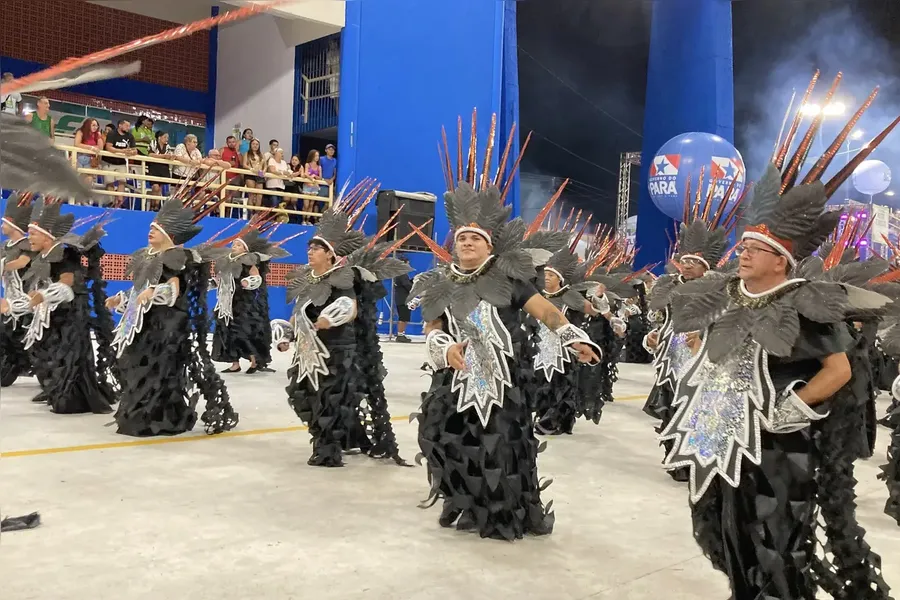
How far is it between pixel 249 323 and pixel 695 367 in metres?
6.70

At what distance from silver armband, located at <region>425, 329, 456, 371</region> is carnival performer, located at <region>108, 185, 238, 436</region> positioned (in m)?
2.26

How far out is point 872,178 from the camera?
1438 cm

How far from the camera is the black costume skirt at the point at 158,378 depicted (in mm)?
5047

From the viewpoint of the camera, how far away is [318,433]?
4688mm

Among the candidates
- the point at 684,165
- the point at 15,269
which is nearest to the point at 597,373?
the point at 15,269

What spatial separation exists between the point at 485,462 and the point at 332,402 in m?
1.50

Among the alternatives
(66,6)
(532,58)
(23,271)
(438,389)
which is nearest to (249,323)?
(23,271)

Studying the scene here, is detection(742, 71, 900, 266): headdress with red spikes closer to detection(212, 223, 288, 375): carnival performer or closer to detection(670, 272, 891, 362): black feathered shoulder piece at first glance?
detection(670, 272, 891, 362): black feathered shoulder piece

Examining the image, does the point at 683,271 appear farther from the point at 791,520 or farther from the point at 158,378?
the point at 158,378

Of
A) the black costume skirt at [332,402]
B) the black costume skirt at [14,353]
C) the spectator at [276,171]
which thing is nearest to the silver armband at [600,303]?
the black costume skirt at [332,402]

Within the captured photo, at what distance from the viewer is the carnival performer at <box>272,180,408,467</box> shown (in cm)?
458

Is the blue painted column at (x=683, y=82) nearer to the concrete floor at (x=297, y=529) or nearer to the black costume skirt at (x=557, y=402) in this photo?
the black costume skirt at (x=557, y=402)

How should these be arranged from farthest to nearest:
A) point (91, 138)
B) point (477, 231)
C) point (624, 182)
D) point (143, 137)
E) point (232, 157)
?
point (624, 182)
point (232, 157)
point (143, 137)
point (91, 138)
point (477, 231)

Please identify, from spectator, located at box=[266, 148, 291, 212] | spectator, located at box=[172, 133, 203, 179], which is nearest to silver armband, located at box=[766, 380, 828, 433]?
spectator, located at box=[172, 133, 203, 179]
